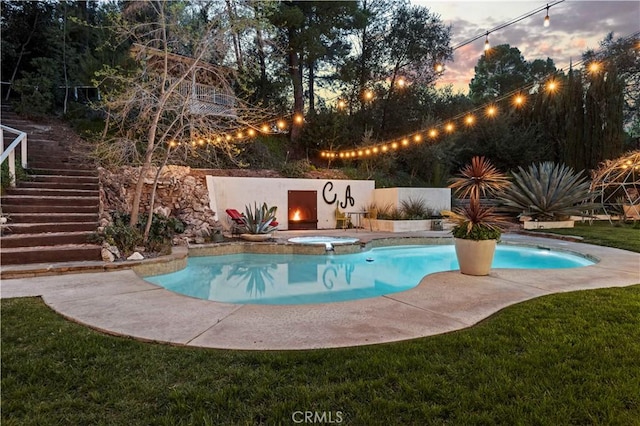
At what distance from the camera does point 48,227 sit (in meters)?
6.60

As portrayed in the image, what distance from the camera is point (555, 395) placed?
6.70 feet

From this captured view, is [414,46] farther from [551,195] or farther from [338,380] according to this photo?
[338,380]

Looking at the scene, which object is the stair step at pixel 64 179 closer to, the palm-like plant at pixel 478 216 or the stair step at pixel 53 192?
the stair step at pixel 53 192

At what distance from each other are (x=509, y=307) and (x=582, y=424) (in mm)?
2079

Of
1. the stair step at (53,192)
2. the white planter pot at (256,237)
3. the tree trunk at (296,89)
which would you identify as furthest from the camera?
the tree trunk at (296,89)

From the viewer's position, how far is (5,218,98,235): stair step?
638cm

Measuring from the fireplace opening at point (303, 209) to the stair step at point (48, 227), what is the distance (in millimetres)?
6645

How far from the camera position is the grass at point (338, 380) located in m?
1.88

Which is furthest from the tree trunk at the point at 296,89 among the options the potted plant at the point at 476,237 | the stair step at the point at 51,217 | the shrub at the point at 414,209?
the potted plant at the point at 476,237

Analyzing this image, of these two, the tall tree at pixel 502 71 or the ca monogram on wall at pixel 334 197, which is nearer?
the ca monogram on wall at pixel 334 197

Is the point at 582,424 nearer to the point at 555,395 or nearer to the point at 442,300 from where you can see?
the point at 555,395

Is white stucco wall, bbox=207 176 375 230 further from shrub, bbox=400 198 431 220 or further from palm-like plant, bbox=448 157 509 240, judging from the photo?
palm-like plant, bbox=448 157 509 240

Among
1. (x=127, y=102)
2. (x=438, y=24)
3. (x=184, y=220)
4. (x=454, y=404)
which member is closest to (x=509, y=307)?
(x=454, y=404)
